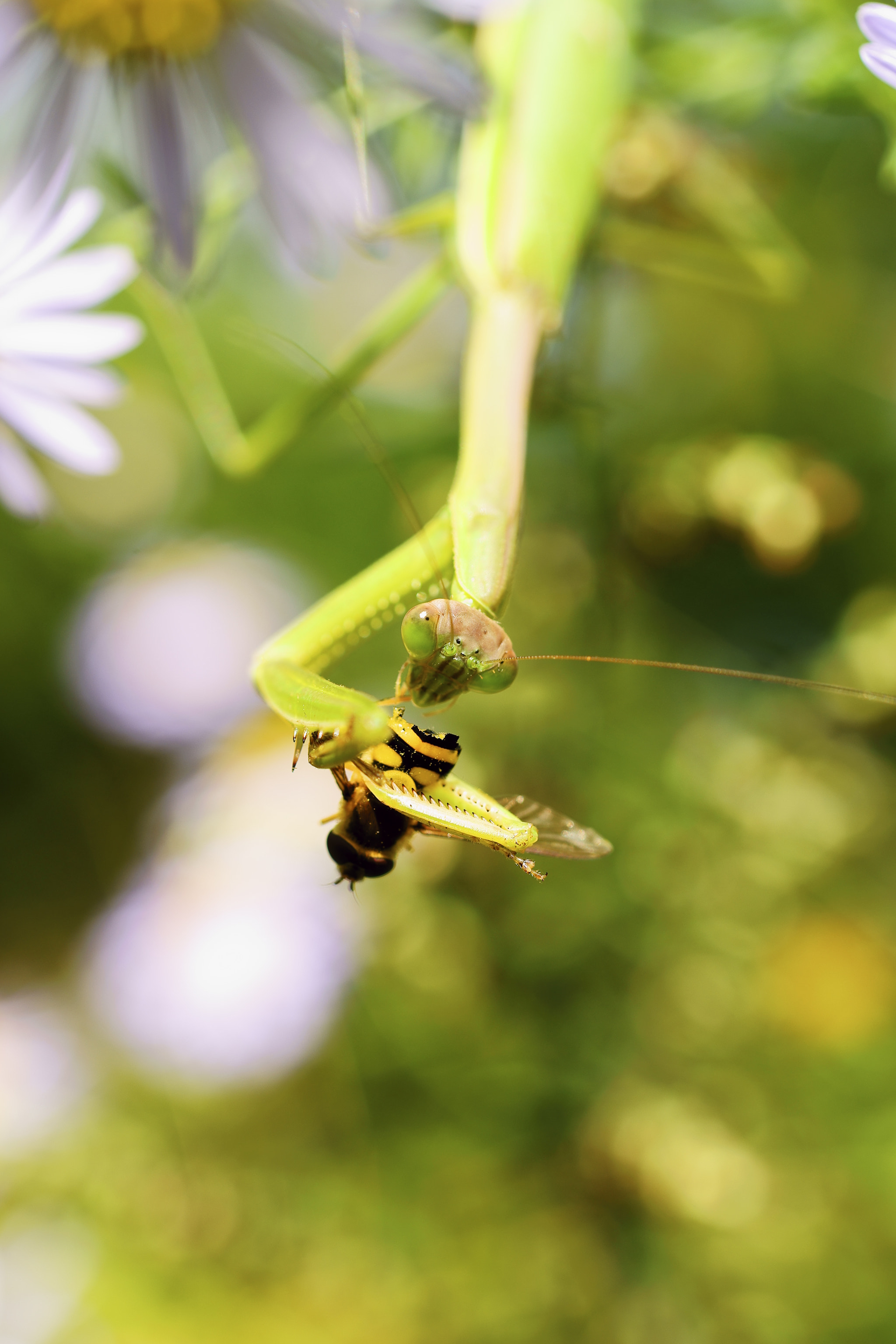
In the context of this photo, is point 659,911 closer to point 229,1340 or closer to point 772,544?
point 772,544

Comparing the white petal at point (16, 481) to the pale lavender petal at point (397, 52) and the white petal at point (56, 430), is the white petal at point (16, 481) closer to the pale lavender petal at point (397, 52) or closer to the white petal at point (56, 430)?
the white petal at point (56, 430)

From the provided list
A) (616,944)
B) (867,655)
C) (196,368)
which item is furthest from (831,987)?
(196,368)

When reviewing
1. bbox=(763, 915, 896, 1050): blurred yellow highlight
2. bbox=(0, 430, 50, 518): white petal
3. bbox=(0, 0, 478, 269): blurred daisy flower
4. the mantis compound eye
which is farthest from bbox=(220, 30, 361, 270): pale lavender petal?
bbox=(763, 915, 896, 1050): blurred yellow highlight

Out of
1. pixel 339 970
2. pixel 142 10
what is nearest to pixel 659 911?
pixel 339 970

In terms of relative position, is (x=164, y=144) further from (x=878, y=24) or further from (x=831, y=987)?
(x=831, y=987)

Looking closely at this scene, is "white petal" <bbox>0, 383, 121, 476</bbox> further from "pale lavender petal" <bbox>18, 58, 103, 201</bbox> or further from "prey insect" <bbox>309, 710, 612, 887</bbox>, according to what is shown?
"prey insect" <bbox>309, 710, 612, 887</bbox>

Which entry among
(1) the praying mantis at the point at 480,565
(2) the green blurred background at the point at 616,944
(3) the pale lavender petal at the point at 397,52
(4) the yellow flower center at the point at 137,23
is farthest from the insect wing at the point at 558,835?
(4) the yellow flower center at the point at 137,23
